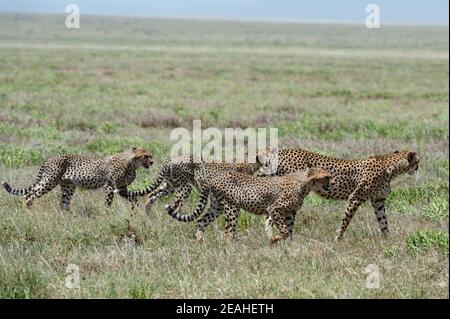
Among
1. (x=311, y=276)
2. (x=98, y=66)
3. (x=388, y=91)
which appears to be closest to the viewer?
(x=311, y=276)

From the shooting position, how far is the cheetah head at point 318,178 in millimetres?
8016

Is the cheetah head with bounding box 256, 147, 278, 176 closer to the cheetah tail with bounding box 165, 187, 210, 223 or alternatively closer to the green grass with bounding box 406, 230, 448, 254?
the cheetah tail with bounding box 165, 187, 210, 223

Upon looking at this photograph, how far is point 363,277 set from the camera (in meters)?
6.62

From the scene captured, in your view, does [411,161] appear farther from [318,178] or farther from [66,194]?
[66,194]

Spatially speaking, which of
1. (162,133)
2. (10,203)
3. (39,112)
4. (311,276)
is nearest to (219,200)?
(311,276)

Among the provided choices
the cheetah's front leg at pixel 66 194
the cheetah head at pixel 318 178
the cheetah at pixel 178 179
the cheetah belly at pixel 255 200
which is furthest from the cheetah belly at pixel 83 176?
the cheetah head at pixel 318 178

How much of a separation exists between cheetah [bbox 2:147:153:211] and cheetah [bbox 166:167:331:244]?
1.51m

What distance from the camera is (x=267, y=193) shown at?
796 centimetres

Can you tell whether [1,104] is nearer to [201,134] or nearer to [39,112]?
[39,112]

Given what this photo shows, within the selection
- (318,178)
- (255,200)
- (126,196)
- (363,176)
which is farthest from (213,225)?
(363,176)

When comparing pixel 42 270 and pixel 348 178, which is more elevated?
pixel 348 178

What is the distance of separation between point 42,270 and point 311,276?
2315 millimetres

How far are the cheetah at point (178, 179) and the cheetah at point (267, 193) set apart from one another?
0.66 m
